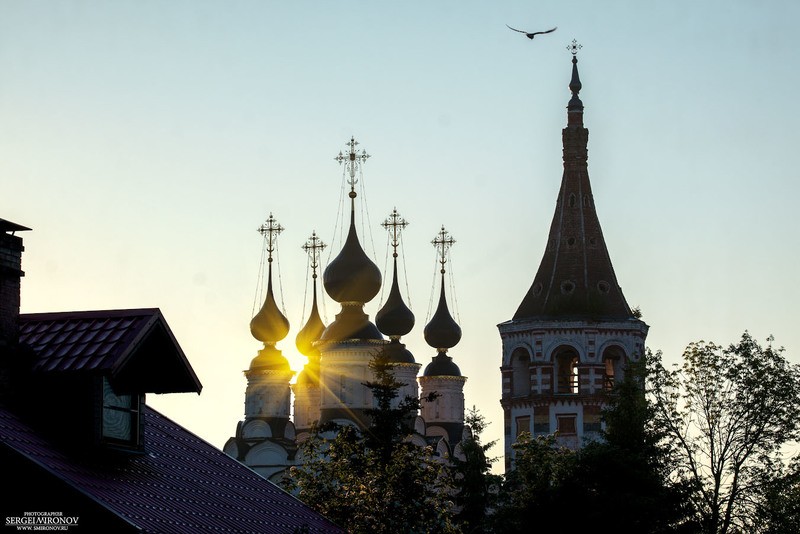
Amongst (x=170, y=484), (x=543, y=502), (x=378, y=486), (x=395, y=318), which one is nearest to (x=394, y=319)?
(x=395, y=318)

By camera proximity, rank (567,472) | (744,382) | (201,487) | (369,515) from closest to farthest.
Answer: (201,487) → (369,515) → (567,472) → (744,382)

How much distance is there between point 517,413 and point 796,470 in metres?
31.8

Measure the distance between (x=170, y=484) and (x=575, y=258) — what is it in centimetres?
5699

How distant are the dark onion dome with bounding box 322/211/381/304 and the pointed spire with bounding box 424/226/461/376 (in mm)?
7660

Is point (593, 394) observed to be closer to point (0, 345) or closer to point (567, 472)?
point (567, 472)

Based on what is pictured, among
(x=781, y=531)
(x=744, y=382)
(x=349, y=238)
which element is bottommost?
(x=781, y=531)

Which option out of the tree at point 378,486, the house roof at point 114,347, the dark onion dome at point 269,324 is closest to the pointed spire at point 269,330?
the dark onion dome at point 269,324

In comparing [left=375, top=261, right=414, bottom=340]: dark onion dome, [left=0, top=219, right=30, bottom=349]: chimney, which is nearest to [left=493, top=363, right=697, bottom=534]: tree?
[left=0, top=219, right=30, bottom=349]: chimney

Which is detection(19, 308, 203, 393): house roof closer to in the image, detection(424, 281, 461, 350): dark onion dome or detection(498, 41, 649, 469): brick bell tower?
detection(498, 41, 649, 469): brick bell tower

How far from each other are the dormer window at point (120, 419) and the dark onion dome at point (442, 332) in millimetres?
62135

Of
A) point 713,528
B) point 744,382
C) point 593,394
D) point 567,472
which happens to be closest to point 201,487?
point 567,472

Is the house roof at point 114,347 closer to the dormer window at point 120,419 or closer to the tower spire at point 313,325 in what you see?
the dormer window at point 120,419

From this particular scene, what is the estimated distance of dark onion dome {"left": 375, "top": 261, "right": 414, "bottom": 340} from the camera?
74625 millimetres

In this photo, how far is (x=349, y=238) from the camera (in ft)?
241
